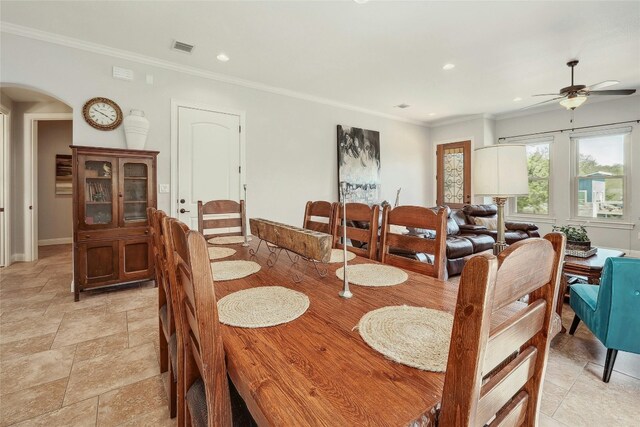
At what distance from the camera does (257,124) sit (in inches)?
169

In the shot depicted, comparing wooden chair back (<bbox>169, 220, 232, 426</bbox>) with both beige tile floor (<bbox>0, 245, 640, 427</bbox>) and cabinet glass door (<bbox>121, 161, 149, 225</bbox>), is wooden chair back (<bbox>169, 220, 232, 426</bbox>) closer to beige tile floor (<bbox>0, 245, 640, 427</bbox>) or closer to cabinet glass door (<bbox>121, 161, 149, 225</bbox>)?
beige tile floor (<bbox>0, 245, 640, 427</bbox>)

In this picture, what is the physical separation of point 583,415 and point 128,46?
473 cm

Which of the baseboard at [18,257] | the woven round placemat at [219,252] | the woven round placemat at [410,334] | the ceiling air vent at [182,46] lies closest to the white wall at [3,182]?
the baseboard at [18,257]

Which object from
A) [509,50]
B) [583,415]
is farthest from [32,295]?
[509,50]

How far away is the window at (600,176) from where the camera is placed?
4.99m

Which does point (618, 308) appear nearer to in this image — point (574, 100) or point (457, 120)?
point (574, 100)

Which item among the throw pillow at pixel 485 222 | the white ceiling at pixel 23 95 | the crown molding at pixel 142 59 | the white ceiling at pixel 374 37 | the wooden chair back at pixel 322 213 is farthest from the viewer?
the throw pillow at pixel 485 222

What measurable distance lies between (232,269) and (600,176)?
6.60m

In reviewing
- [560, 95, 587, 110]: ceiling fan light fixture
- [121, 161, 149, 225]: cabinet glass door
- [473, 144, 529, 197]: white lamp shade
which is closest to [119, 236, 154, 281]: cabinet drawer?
[121, 161, 149, 225]: cabinet glass door

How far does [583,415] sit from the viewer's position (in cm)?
147

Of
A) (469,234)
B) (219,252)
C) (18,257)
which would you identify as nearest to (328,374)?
(219,252)

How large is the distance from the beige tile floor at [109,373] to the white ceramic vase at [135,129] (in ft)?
5.60

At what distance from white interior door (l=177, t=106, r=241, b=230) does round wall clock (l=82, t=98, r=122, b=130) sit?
653mm

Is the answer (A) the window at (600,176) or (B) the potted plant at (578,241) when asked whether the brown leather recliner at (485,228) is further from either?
(A) the window at (600,176)
